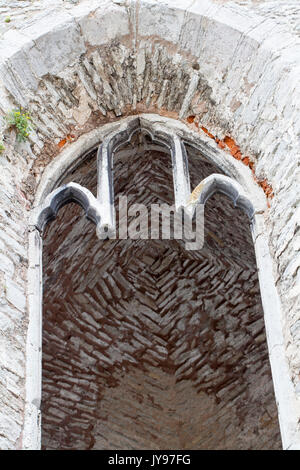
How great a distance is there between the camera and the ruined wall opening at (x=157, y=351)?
7504 mm

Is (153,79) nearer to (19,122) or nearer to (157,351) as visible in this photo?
(19,122)

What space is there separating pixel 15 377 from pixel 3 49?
78.1 inches

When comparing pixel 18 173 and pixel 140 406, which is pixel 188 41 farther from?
pixel 140 406

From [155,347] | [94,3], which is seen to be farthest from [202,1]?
[155,347]

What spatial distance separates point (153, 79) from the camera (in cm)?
582

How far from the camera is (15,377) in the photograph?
425 centimetres
